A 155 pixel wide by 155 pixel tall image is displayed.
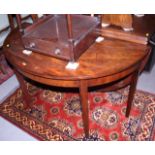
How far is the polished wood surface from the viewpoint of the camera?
4.50 ft

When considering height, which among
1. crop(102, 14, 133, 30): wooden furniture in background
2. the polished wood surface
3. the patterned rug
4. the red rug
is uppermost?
crop(102, 14, 133, 30): wooden furniture in background

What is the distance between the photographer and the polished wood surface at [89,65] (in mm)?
1370

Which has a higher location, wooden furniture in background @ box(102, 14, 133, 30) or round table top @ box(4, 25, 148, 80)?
wooden furniture in background @ box(102, 14, 133, 30)

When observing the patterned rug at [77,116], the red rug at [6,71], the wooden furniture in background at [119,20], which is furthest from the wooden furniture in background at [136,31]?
the red rug at [6,71]

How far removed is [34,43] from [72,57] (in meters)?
0.33

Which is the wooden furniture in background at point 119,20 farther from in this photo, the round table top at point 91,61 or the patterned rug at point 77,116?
the patterned rug at point 77,116

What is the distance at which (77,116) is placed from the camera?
2.08 m

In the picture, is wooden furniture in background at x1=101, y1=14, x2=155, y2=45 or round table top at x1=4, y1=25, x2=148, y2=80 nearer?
round table top at x1=4, y1=25, x2=148, y2=80

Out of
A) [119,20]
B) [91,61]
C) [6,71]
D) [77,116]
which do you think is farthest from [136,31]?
[6,71]

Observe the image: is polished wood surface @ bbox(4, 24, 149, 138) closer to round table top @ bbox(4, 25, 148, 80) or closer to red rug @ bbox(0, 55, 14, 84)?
round table top @ bbox(4, 25, 148, 80)

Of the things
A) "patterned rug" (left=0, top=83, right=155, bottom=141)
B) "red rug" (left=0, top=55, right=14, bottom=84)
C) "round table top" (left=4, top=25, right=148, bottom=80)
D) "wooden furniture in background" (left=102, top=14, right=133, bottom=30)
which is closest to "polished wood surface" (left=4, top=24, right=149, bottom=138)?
"round table top" (left=4, top=25, right=148, bottom=80)

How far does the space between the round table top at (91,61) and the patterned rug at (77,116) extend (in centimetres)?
75

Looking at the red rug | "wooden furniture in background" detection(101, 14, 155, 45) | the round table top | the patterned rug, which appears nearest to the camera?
the round table top
